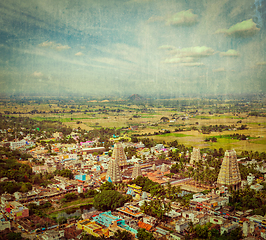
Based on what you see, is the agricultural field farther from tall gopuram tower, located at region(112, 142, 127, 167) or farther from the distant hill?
tall gopuram tower, located at region(112, 142, 127, 167)

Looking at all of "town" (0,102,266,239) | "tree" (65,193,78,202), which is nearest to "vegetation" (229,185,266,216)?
"town" (0,102,266,239)

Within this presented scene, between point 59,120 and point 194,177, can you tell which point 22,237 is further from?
point 59,120

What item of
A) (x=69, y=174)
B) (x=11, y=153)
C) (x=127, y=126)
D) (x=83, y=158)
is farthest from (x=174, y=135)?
(x=11, y=153)

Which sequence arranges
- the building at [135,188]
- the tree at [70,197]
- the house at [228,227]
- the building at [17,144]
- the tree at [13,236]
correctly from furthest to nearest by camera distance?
the building at [17,144] < the building at [135,188] < the tree at [70,197] < the house at [228,227] < the tree at [13,236]

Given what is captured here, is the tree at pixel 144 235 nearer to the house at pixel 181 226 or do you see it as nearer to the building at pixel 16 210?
the house at pixel 181 226

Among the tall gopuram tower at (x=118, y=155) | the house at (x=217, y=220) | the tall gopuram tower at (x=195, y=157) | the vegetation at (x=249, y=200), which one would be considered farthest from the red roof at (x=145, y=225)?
the tall gopuram tower at (x=195, y=157)

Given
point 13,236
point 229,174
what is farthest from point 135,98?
point 13,236

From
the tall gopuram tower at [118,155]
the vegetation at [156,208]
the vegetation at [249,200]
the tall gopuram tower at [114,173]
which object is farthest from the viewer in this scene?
the tall gopuram tower at [118,155]
